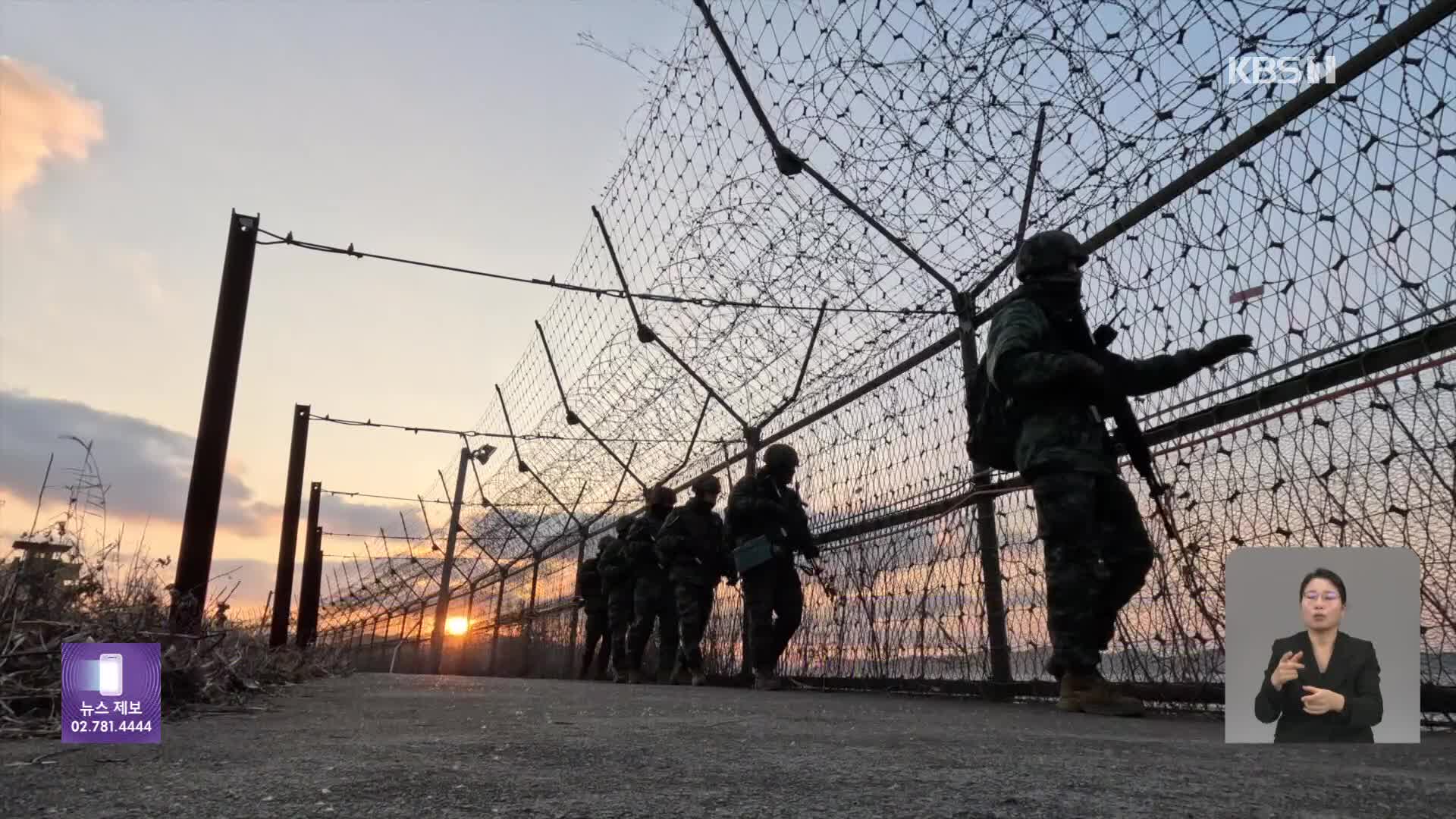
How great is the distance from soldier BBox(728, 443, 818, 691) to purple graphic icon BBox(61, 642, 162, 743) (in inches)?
187

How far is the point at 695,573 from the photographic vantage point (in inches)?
332

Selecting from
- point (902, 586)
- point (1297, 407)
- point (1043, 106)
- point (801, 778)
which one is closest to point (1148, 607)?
point (1297, 407)

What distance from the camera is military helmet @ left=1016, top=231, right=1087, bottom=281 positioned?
160 inches

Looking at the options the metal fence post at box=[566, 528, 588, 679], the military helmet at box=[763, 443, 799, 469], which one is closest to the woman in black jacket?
the military helmet at box=[763, 443, 799, 469]

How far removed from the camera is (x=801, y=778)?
69.0 inches

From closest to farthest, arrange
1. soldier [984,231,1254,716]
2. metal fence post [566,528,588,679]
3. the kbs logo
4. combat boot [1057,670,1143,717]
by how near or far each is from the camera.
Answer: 1. the kbs logo
2. combat boot [1057,670,1143,717]
3. soldier [984,231,1254,716]
4. metal fence post [566,528,588,679]

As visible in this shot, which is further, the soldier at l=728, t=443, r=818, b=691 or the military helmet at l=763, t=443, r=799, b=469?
the military helmet at l=763, t=443, r=799, b=469

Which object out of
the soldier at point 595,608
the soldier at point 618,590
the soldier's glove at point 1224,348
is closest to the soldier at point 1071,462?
the soldier's glove at point 1224,348

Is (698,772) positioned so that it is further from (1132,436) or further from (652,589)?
(652,589)

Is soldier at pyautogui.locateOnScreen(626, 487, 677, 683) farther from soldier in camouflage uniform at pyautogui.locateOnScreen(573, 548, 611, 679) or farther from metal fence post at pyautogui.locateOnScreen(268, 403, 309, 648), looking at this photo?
metal fence post at pyautogui.locateOnScreen(268, 403, 309, 648)

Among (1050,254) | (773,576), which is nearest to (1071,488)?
(1050,254)

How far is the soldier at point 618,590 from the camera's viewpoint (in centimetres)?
1037

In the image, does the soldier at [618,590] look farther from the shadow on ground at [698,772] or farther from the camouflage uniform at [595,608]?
the shadow on ground at [698,772]

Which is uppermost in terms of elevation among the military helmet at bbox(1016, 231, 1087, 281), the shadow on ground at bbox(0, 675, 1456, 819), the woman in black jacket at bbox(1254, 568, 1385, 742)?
the military helmet at bbox(1016, 231, 1087, 281)
